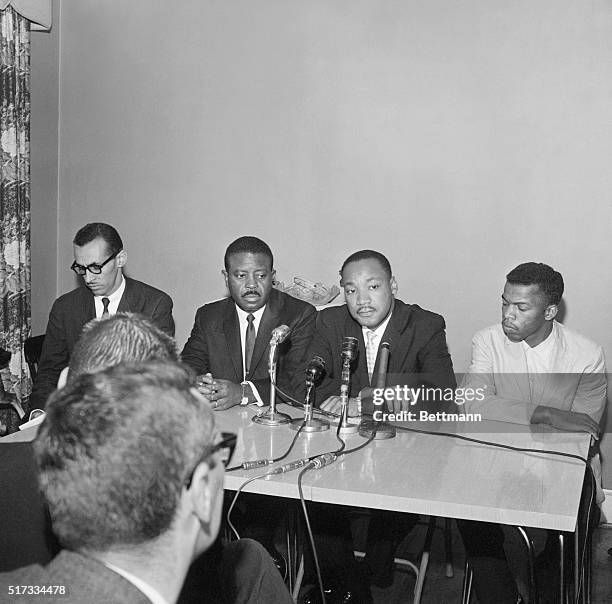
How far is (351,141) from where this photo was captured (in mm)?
Answer: 4469

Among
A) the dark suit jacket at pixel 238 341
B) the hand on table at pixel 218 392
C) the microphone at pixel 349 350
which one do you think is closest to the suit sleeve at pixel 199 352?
the dark suit jacket at pixel 238 341

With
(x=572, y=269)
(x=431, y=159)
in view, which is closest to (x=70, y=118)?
(x=431, y=159)

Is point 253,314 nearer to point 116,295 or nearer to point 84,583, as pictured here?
point 116,295

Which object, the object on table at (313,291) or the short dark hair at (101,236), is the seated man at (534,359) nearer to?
the object on table at (313,291)

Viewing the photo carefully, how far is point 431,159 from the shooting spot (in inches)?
170

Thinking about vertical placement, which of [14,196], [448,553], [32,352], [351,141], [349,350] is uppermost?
[351,141]

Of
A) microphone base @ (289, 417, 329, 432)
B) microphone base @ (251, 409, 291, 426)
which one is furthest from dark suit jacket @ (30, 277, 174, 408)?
microphone base @ (289, 417, 329, 432)

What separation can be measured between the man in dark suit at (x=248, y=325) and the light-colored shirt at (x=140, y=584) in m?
2.55

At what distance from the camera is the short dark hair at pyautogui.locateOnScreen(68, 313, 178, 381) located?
181 cm

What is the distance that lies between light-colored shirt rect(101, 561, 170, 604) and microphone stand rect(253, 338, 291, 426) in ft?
6.44

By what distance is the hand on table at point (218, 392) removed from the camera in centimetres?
327

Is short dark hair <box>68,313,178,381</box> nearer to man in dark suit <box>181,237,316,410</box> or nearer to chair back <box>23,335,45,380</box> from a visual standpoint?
man in dark suit <box>181,237,316,410</box>

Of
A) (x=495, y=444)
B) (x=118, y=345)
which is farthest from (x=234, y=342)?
(x=118, y=345)

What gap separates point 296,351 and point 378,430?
3.09ft
